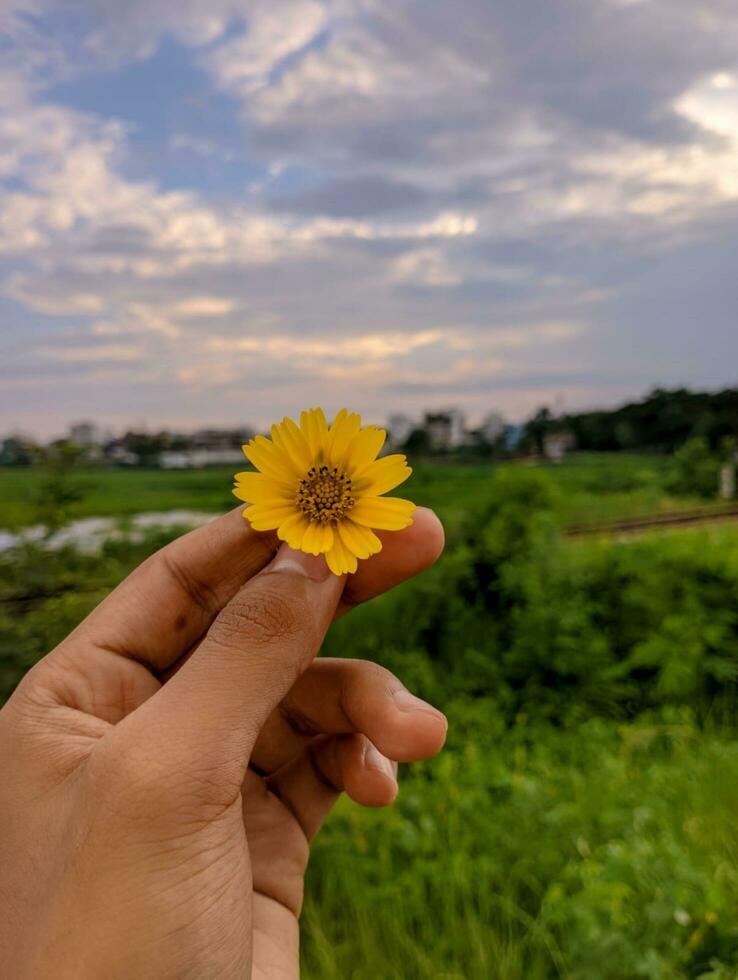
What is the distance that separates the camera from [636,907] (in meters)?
2.38

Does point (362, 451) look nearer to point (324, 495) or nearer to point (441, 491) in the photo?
point (324, 495)

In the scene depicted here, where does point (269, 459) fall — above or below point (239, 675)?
above

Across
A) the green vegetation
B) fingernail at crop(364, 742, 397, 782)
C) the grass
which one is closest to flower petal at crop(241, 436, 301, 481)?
fingernail at crop(364, 742, 397, 782)

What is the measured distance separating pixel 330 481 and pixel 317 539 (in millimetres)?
110

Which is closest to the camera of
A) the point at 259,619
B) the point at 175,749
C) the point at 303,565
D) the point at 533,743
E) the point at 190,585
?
the point at 175,749

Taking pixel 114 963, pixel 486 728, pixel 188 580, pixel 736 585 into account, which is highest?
pixel 188 580

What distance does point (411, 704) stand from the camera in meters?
1.46

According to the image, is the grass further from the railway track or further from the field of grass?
the railway track

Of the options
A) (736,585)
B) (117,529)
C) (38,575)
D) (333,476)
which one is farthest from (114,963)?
(736,585)

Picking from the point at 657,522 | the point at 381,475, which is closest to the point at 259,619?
the point at 381,475

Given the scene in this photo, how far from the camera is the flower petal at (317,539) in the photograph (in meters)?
1.27

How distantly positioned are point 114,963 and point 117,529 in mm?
2173

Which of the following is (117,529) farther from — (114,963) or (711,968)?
(711,968)

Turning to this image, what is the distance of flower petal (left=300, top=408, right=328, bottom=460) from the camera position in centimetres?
134
